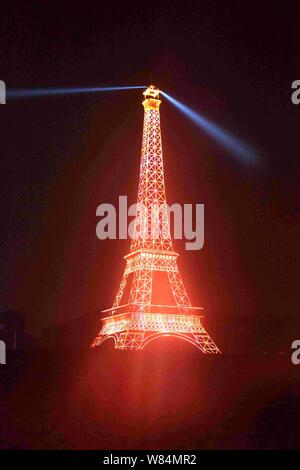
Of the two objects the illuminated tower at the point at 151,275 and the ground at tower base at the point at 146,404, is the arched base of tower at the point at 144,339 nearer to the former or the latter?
the illuminated tower at the point at 151,275

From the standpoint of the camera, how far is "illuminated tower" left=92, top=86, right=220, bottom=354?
56.7 feet

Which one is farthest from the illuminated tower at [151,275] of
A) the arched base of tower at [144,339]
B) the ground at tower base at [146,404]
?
the ground at tower base at [146,404]

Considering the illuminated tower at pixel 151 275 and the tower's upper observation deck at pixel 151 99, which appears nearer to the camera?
the tower's upper observation deck at pixel 151 99

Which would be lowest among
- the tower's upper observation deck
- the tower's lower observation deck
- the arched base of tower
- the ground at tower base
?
the ground at tower base

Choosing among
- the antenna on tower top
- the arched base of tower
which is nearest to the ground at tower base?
the arched base of tower

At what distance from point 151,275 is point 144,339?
5.76 feet

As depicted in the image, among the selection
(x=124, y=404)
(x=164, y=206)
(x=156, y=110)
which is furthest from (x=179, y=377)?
(x=156, y=110)

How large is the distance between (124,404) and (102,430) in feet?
2.63

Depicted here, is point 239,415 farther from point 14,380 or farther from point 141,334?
point 141,334

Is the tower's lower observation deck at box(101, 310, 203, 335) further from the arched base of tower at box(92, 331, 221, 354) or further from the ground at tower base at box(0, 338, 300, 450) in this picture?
the ground at tower base at box(0, 338, 300, 450)

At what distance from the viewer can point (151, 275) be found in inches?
708

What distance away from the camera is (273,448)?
9977mm

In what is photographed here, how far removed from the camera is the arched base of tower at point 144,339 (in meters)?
16.9

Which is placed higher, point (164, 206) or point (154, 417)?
point (164, 206)
